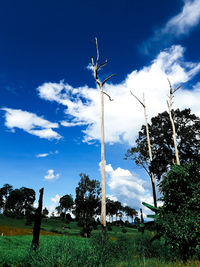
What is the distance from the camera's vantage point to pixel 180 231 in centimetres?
529

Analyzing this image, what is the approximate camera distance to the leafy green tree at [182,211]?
17.2ft

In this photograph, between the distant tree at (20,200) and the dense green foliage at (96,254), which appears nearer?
the dense green foliage at (96,254)

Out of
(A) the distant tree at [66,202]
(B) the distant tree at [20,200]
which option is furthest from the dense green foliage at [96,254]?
(B) the distant tree at [20,200]

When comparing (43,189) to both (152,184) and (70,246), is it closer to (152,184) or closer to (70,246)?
(70,246)

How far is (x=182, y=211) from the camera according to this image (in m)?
5.70

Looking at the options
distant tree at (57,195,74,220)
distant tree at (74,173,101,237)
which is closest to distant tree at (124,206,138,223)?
distant tree at (57,195,74,220)

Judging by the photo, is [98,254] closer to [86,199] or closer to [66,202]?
[86,199]

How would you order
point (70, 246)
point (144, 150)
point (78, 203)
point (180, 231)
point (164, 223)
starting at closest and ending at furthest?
point (180, 231), point (164, 223), point (70, 246), point (144, 150), point (78, 203)

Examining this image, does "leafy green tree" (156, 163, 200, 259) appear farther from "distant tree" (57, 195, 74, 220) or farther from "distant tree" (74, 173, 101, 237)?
"distant tree" (57, 195, 74, 220)

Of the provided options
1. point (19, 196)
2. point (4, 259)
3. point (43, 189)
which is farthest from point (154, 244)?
point (19, 196)

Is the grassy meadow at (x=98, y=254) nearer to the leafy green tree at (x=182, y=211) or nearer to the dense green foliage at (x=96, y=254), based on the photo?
the dense green foliage at (x=96, y=254)

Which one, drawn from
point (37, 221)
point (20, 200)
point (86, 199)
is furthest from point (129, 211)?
point (37, 221)

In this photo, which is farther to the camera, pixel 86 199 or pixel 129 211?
pixel 129 211

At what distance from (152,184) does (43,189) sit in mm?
15197
